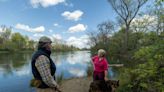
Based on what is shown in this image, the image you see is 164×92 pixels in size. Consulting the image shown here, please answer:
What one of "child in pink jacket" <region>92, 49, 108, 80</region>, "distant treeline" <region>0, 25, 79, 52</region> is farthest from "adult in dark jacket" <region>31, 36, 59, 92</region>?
"distant treeline" <region>0, 25, 79, 52</region>

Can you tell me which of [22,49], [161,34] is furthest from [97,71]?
[22,49]

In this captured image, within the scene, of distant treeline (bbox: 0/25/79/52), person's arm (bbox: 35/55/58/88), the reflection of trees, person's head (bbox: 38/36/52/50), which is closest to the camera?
person's arm (bbox: 35/55/58/88)

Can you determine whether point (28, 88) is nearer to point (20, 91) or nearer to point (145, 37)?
point (20, 91)

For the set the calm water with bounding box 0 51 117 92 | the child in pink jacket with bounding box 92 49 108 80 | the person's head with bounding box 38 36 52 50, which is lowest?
the calm water with bounding box 0 51 117 92

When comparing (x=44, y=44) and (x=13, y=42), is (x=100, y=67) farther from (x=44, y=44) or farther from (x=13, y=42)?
(x=13, y=42)

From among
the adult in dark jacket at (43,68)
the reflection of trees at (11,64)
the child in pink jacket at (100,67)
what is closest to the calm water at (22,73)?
the reflection of trees at (11,64)

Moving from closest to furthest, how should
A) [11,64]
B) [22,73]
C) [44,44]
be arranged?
[44,44] → [22,73] → [11,64]

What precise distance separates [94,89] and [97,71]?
62 centimetres

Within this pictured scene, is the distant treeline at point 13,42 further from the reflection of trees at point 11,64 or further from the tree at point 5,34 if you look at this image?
the reflection of trees at point 11,64

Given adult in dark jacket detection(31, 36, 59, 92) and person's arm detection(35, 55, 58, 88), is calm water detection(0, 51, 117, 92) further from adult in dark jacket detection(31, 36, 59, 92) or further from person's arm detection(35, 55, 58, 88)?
person's arm detection(35, 55, 58, 88)

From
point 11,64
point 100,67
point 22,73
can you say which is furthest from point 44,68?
point 11,64

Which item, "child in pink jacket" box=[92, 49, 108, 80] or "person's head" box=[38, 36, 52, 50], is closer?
"person's head" box=[38, 36, 52, 50]

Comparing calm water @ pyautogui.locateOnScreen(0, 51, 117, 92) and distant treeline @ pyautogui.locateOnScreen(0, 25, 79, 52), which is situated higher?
distant treeline @ pyautogui.locateOnScreen(0, 25, 79, 52)

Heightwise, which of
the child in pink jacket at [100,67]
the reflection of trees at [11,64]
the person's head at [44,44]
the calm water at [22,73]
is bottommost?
the calm water at [22,73]
